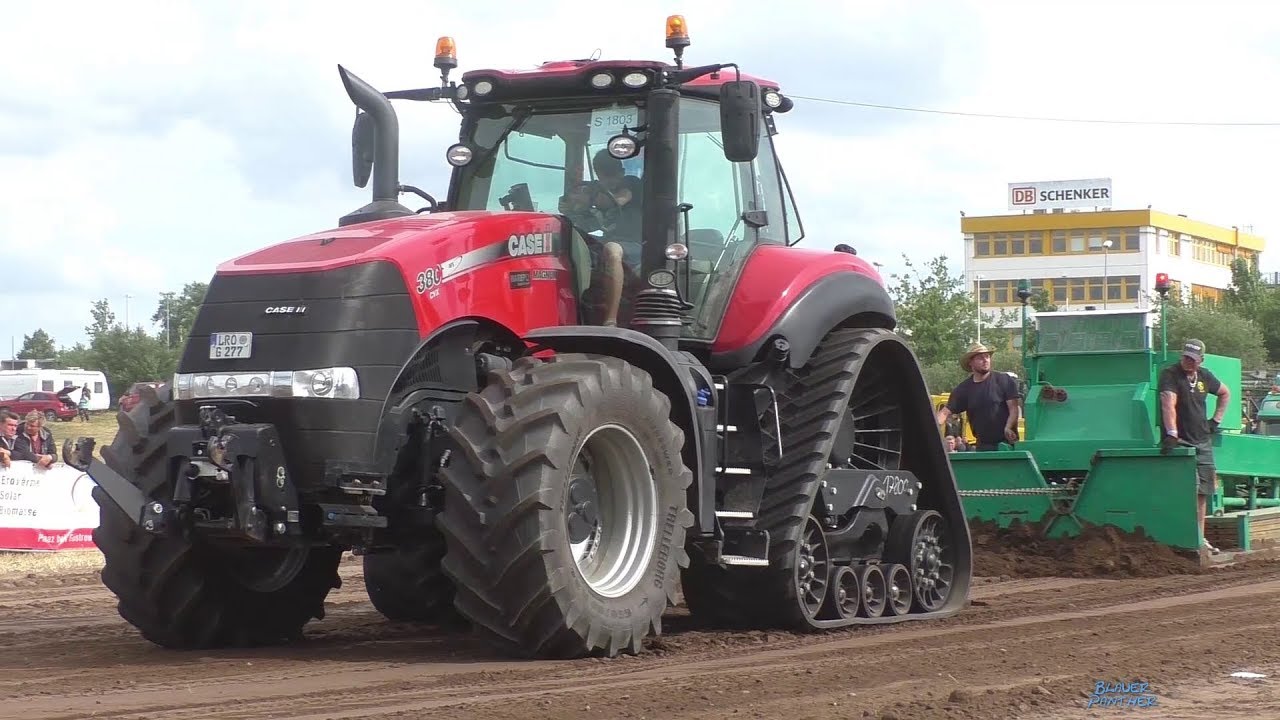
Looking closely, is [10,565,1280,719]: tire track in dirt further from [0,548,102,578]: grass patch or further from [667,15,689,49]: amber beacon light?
[0,548,102,578]: grass patch

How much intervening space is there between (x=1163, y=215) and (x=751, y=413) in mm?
98472

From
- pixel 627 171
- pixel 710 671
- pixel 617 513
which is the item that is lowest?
pixel 710 671

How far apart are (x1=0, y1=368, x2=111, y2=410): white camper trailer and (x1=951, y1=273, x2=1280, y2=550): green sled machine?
4854 cm

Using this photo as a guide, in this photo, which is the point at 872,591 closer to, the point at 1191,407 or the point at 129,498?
the point at 129,498

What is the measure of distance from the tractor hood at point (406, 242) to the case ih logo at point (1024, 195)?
3870 inches

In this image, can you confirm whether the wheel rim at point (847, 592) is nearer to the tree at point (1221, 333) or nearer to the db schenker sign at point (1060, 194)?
the tree at point (1221, 333)

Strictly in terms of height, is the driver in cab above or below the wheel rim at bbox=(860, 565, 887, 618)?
above

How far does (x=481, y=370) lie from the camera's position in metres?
7.99

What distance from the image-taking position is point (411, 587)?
9.69m

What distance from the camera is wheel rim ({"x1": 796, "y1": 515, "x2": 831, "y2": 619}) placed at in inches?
354

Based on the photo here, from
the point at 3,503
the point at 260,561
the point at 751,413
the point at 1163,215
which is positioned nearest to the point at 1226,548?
the point at 751,413

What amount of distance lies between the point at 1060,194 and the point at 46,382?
6383 cm

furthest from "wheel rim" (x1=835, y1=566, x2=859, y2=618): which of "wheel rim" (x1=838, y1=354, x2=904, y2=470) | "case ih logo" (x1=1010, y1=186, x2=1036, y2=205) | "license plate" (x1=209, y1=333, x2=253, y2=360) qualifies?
"case ih logo" (x1=1010, y1=186, x2=1036, y2=205)

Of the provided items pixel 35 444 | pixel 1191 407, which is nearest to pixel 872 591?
pixel 1191 407
